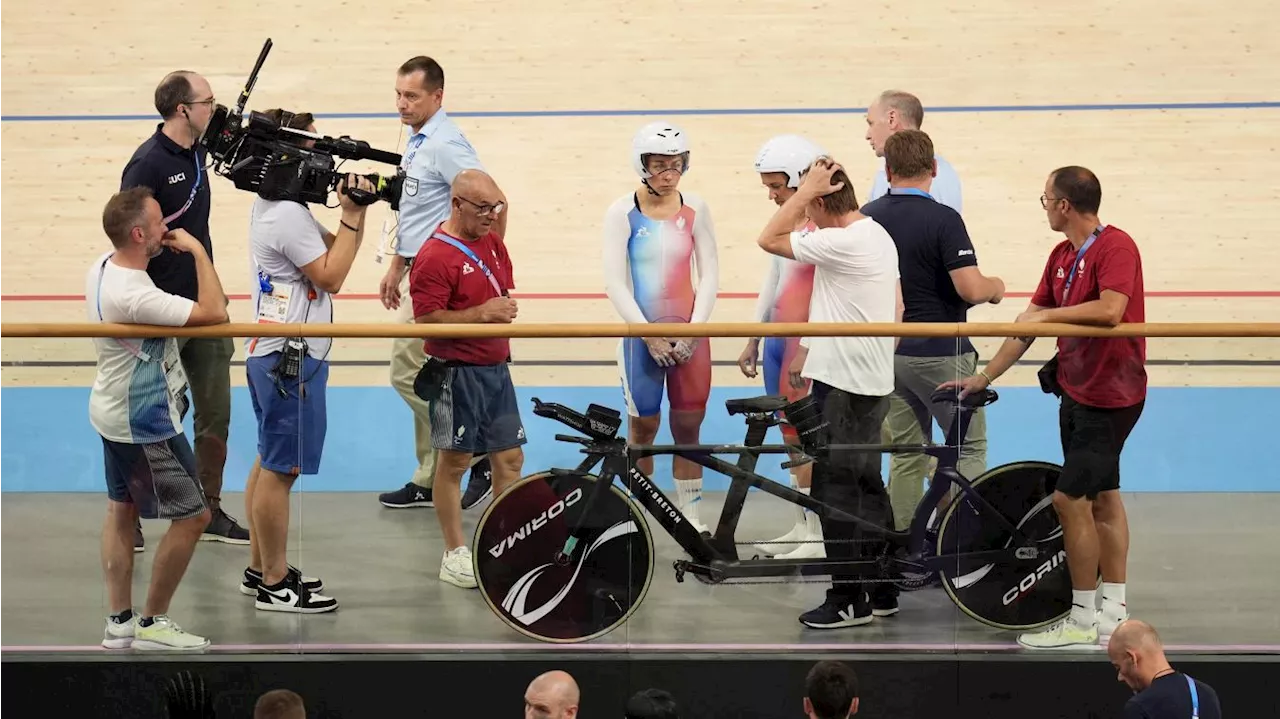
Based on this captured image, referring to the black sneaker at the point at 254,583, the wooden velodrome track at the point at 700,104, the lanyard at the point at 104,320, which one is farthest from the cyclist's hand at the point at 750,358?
the wooden velodrome track at the point at 700,104

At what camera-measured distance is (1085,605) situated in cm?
432

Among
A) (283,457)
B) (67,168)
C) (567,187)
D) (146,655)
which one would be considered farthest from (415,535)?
(67,168)

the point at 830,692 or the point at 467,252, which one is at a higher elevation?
the point at 467,252

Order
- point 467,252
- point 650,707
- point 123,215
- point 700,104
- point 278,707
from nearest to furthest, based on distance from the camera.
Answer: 1. point 278,707
2. point 650,707
3. point 123,215
4. point 467,252
5. point 700,104

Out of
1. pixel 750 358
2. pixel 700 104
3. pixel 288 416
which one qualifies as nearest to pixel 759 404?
pixel 750 358

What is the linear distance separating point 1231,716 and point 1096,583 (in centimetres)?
55

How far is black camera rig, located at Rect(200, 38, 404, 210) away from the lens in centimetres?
455

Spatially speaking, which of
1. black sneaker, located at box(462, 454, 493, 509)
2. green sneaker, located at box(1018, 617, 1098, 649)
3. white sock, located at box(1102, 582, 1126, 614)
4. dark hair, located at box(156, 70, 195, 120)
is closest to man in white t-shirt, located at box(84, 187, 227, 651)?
green sneaker, located at box(1018, 617, 1098, 649)

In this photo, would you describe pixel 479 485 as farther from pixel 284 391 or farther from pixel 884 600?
pixel 884 600

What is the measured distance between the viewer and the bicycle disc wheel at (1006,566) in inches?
170

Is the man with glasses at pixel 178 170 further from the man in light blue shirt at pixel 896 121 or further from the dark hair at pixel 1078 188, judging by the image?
the dark hair at pixel 1078 188

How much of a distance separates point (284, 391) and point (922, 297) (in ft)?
6.23

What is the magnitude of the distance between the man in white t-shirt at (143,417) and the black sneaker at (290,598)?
201 mm

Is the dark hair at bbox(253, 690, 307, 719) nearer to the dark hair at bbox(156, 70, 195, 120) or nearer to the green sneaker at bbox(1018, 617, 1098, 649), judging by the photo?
the green sneaker at bbox(1018, 617, 1098, 649)
